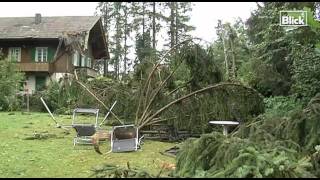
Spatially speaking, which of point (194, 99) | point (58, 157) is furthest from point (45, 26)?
point (58, 157)

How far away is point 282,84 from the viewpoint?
17469mm

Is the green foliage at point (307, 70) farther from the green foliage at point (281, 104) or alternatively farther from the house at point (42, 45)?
the house at point (42, 45)

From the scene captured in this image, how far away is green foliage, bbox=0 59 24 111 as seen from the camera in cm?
2491

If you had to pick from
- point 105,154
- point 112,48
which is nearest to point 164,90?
point 105,154

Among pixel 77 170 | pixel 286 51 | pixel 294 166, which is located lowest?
pixel 77 170

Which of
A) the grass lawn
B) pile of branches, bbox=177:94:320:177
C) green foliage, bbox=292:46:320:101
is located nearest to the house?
the grass lawn

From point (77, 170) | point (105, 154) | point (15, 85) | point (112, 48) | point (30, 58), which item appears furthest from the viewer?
point (112, 48)

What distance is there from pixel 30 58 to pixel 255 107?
92.2ft

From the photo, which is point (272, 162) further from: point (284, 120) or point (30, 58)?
point (30, 58)

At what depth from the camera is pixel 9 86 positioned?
2519 cm

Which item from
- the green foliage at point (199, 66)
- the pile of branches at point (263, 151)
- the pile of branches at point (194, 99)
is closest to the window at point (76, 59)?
the pile of branches at point (194, 99)

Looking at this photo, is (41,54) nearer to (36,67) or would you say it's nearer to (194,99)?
(36,67)

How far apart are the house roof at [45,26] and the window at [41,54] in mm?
1580

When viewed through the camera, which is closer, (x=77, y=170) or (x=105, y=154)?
(x=77, y=170)
